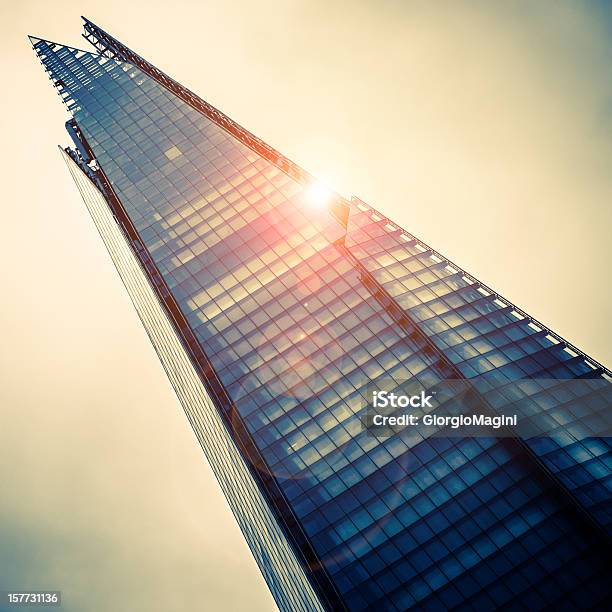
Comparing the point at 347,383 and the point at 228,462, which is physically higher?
the point at 228,462

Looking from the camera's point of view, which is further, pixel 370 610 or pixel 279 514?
pixel 279 514

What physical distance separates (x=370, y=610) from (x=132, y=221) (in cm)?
6422

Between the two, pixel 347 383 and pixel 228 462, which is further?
pixel 228 462

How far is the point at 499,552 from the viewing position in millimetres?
54000

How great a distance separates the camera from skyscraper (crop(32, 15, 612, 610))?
54438mm

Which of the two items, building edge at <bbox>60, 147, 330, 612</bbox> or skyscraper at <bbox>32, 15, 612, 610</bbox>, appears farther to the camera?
building edge at <bbox>60, 147, 330, 612</bbox>

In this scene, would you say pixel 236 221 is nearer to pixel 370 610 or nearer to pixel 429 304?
pixel 429 304

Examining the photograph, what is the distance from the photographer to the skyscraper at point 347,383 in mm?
54438

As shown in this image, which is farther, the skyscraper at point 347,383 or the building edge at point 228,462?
the building edge at point 228,462

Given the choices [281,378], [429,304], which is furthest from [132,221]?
[429,304]

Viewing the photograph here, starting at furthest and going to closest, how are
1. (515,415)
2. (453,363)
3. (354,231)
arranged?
1. (354,231)
2. (453,363)
3. (515,415)

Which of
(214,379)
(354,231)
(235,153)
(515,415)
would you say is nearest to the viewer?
(515,415)

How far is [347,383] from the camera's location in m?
66.0

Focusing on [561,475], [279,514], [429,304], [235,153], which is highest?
[235,153]
